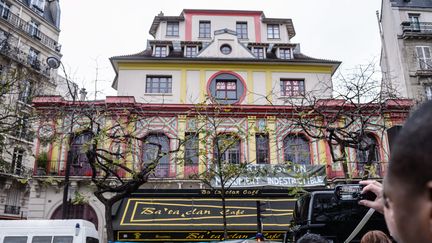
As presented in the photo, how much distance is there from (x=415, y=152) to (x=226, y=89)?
74.0ft

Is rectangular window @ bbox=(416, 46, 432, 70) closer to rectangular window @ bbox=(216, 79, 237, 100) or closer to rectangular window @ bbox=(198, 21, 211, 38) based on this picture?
rectangular window @ bbox=(216, 79, 237, 100)

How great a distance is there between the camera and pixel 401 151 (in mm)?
719

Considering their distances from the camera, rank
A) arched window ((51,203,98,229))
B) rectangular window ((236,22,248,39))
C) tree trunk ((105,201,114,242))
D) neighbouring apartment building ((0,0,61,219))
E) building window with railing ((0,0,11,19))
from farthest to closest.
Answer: building window with railing ((0,0,11,19)) < rectangular window ((236,22,248,39)) < neighbouring apartment building ((0,0,61,219)) < arched window ((51,203,98,229)) < tree trunk ((105,201,114,242))

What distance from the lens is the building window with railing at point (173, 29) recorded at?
27086 millimetres

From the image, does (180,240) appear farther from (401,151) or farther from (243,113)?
(401,151)

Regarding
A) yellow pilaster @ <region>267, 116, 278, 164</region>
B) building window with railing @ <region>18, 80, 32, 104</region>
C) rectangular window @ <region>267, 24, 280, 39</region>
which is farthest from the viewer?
rectangular window @ <region>267, 24, 280, 39</region>

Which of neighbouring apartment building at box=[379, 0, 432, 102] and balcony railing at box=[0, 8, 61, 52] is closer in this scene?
neighbouring apartment building at box=[379, 0, 432, 102]

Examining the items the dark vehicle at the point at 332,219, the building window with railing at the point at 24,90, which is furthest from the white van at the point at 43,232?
the dark vehicle at the point at 332,219

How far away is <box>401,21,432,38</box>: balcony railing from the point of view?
2620 cm

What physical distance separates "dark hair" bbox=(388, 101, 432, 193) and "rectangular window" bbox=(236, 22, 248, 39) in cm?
2719

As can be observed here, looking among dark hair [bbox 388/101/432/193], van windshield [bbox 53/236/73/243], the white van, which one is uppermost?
dark hair [bbox 388/101/432/193]

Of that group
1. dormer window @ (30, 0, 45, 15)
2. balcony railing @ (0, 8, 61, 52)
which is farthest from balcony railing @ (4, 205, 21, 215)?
dormer window @ (30, 0, 45, 15)

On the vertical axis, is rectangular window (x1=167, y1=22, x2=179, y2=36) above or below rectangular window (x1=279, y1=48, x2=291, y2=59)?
above

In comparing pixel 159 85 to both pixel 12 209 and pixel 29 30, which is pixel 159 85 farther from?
pixel 29 30
